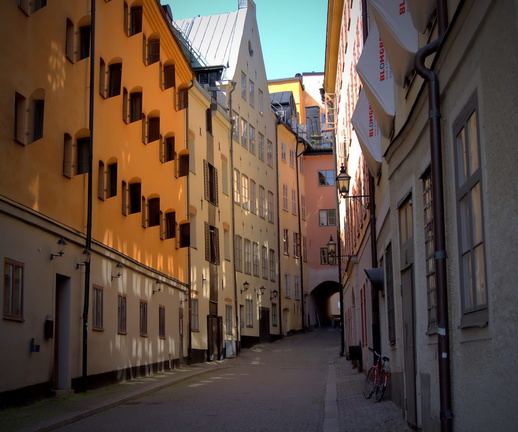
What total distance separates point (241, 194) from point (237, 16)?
1182 cm

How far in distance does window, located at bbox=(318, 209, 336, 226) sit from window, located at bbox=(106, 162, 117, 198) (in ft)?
128

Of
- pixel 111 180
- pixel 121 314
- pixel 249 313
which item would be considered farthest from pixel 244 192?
pixel 111 180

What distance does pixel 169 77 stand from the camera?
30266mm

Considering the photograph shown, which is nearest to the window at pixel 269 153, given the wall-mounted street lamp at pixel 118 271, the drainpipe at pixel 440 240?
the wall-mounted street lamp at pixel 118 271

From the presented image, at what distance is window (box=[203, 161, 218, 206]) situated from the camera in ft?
124

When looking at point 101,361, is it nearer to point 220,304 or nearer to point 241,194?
point 220,304

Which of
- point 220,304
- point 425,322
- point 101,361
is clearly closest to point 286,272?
point 220,304

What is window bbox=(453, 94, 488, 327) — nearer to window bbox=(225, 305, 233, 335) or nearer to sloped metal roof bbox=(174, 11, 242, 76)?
window bbox=(225, 305, 233, 335)

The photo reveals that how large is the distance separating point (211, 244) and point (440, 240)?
101 feet

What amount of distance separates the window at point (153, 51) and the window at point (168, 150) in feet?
10.2

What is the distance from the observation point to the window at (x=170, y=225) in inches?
1166

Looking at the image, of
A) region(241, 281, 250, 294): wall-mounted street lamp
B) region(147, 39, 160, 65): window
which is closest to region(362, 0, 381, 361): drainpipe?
region(147, 39, 160, 65): window

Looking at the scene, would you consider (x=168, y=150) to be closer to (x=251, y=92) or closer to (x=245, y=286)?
(x=245, y=286)

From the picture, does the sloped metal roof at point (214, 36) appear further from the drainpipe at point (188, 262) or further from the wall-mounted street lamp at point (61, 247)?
the wall-mounted street lamp at point (61, 247)
